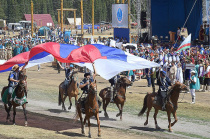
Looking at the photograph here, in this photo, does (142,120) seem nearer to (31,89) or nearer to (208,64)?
(208,64)

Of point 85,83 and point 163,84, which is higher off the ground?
point 85,83

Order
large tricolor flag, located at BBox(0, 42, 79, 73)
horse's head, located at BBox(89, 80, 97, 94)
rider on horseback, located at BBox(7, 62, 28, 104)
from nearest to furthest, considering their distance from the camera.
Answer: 1. horse's head, located at BBox(89, 80, 97, 94)
2. rider on horseback, located at BBox(7, 62, 28, 104)
3. large tricolor flag, located at BBox(0, 42, 79, 73)

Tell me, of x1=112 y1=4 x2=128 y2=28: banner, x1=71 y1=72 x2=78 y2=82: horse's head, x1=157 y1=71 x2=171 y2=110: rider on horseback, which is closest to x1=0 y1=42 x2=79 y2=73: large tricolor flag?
x1=71 y1=72 x2=78 y2=82: horse's head

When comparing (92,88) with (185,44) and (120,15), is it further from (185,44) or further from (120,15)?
(120,15)

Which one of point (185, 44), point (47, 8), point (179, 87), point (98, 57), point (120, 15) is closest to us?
point (179, 87)

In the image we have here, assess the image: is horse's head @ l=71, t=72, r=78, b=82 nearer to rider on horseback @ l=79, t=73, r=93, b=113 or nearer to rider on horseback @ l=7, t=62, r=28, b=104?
rider on horseback @ l=7, t=62, r=28, b=104

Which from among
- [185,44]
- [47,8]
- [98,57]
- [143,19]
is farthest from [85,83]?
[47,8]

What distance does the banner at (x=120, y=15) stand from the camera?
160ft

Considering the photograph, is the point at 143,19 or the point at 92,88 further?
the point at 143,19

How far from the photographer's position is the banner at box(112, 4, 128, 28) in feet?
160

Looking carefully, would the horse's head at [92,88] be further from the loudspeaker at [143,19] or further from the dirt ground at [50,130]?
the loudspeaker at [143,19]

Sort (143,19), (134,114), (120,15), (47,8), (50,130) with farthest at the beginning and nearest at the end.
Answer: (47,8)
(143,19)
(120,15)
(134,114)
(50,130)

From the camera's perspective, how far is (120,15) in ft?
161

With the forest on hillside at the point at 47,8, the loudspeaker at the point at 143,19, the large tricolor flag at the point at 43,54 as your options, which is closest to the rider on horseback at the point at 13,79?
the large tricolor flag at the point at 43,54
